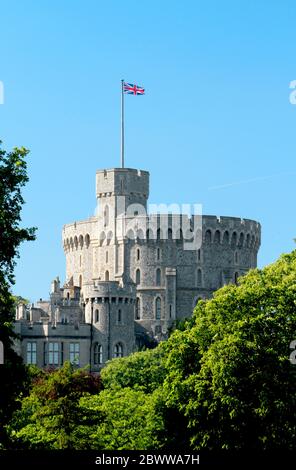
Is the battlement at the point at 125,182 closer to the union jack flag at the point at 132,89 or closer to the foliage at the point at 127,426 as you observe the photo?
the union jack flag at the point at 132,89

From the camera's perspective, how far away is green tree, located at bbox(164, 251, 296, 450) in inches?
3383

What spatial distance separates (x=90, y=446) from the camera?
91.4 meters

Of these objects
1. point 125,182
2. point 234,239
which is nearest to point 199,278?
point 234,239

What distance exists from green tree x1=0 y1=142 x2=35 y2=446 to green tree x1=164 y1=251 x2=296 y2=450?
1448 cm

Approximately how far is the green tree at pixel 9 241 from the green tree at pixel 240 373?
14478 mm

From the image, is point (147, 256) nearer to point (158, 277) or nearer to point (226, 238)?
point (158, 277)

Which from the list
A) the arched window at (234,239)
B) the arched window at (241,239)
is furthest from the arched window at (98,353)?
the arched window at (241,239)

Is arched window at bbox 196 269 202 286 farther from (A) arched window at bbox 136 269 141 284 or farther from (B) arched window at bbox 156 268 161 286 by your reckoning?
(A) arched window at bbox 136 269 141 284

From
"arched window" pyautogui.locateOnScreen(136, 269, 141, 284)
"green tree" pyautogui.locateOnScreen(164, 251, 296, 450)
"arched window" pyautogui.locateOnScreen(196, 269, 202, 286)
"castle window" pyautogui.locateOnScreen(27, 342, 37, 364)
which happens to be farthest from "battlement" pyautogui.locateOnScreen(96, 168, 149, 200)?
"green tree" pyautogui.locateOnScreen(164, 251, 296, 450)

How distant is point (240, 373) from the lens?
87.3 m

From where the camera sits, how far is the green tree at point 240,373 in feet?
282

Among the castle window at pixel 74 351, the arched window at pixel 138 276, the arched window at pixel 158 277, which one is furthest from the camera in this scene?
the arched window at pixel 158 277
